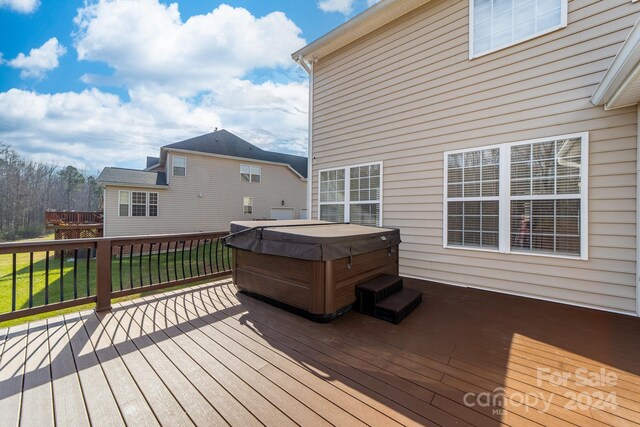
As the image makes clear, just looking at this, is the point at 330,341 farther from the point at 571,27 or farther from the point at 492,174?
the point at 571,27

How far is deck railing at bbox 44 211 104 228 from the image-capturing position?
1128cm

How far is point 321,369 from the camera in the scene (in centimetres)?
190

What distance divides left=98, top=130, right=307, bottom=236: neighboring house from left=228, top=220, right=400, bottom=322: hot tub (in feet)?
33.7

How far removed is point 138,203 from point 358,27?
11.5 metres

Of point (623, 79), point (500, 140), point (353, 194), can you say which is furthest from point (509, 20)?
point (353, 194)

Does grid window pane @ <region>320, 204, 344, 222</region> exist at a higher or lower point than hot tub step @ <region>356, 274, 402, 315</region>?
higher

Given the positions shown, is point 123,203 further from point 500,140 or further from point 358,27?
point 500,140

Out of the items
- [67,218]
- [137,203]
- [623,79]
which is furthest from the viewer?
[67,218]

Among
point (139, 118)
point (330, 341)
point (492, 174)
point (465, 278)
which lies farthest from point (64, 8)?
point (139, 118)

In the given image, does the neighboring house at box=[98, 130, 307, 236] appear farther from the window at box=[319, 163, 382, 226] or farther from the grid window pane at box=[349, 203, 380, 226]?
the grid window pane at box=[349, 203, 380, 226]

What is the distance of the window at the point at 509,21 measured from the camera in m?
3.29

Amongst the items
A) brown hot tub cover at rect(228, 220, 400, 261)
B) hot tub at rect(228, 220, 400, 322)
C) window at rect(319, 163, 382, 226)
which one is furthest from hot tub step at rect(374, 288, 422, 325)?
window at rect(319, 163, 382, 226)

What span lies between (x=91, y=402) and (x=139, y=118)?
26.6m

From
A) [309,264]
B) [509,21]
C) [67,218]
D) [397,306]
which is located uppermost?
[509,21]
